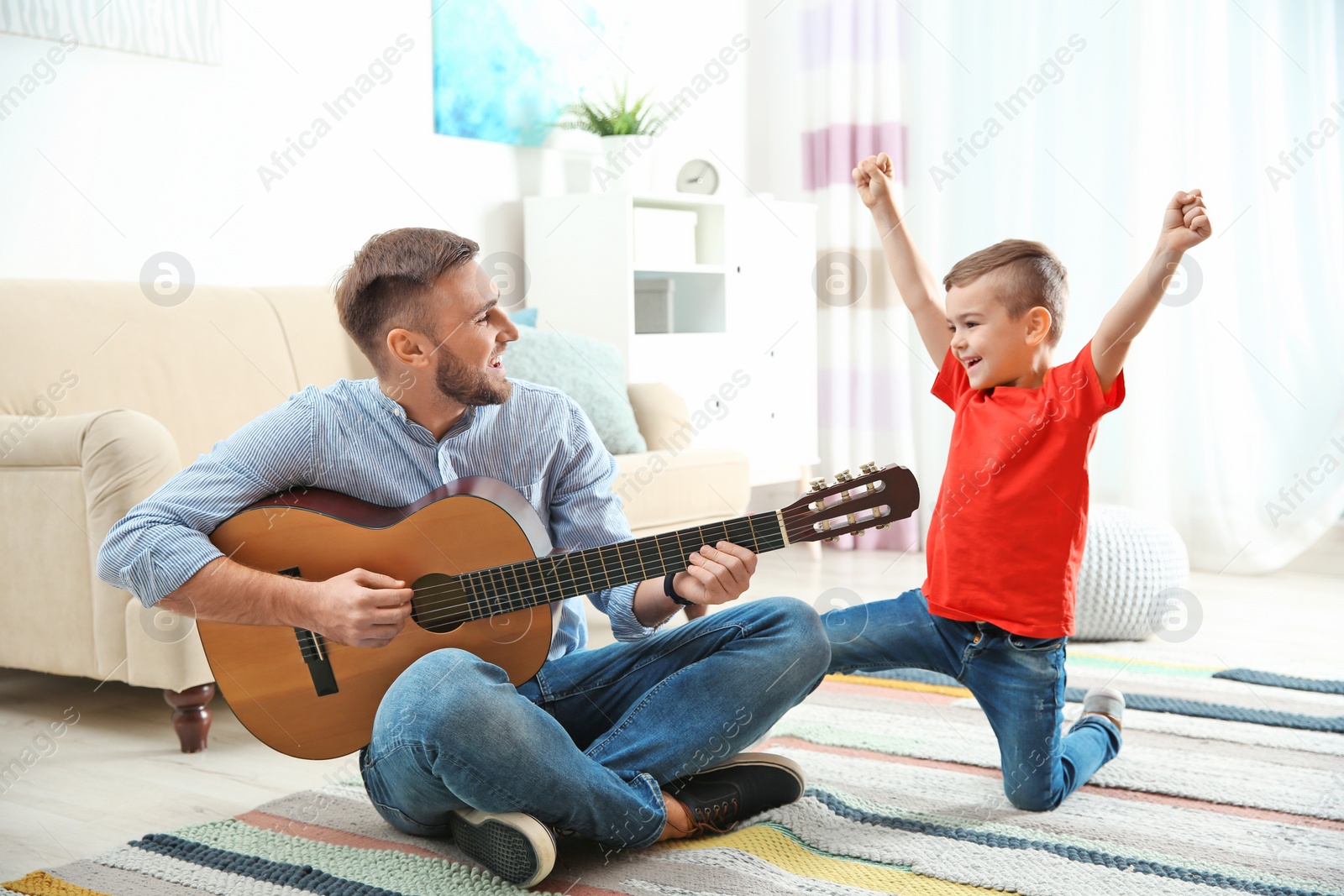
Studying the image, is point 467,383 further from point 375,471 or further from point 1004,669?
point 1004,669

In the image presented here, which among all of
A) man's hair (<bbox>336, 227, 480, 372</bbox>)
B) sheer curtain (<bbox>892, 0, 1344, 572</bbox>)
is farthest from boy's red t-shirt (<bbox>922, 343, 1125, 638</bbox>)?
sheer curtain (<bbox>892, 0, 1344, 572</bbox>)

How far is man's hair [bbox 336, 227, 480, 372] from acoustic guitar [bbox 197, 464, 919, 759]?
0.21 m

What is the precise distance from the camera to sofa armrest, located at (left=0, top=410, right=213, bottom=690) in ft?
6.17

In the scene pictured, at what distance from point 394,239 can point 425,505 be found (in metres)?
0.32

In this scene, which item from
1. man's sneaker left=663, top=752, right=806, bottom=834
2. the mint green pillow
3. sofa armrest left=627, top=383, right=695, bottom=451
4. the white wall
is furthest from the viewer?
sofa armrest left=627, top=383, right=695, bottom=451

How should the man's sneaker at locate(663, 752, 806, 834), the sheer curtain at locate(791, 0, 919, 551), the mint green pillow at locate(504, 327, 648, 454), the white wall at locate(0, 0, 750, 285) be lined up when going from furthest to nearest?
the sheer curtain at locate(791, 0, 919, 551)
the mint green pillow at locate(504, 327, 648, 454)
the white wall at locate(0, 0, 750, 285)
the man's sneaker at locate(663, 752, 806, 834)

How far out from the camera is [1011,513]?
1540 millimetres

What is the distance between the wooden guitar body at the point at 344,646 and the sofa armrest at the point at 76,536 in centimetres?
57

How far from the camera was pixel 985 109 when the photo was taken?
12.8ft

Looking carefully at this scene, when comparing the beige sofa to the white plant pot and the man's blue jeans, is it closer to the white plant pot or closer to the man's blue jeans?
the man's blue jeans

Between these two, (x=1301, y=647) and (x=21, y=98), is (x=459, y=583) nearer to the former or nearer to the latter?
(x=21, y=98)

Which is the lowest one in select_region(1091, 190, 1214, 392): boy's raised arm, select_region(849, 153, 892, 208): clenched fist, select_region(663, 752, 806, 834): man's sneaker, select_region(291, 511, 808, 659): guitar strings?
select_region(663, 752, 806, 834): man's sneaker

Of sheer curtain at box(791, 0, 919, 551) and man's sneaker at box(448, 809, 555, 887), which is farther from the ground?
sheer curtain at box(791, 0, 919, 551)

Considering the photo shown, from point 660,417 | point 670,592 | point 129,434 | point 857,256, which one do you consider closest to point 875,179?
point 670,592
